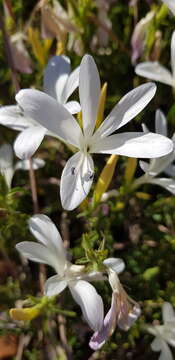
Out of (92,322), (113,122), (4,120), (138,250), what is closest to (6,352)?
(138,250)

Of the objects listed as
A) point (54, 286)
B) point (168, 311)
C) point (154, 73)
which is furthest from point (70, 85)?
point (168, 311)

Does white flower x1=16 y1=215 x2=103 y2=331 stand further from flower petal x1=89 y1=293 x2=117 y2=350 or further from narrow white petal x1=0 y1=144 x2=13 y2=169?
narrow white petal x1=0 y1=144 x2=13 y2=169

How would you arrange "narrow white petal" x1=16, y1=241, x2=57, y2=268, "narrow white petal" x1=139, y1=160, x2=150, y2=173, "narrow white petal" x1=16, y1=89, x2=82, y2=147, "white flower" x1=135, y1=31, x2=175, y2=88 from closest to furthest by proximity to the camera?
"narrow white petal" x1=16, y1=89, x2=82, y2=147
"narrow white petal" x1=16, y1=241, x2=57, y2=268
"narrow white petal" x1=139, y1=160, x2=150, y2=173
"white flower" x1=135, y1=31, x2=175, y2=88

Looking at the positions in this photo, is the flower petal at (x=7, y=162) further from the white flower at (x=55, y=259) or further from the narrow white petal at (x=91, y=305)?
the narrow white petal at (x=91, y=305)

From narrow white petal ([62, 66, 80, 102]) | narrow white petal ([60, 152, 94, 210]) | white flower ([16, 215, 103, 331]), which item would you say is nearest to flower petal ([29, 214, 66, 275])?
white flower ([16, 215, 103, 331])

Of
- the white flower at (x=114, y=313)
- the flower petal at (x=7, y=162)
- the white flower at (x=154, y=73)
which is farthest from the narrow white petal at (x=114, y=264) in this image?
the white flower at (x=154, y=73)

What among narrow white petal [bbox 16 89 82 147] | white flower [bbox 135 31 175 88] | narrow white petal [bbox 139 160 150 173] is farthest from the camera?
white flower [bbox 135 31 175 88]

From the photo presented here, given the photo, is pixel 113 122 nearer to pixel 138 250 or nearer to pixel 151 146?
pixel 151 146

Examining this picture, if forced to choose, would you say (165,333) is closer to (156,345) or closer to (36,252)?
(156,345)
